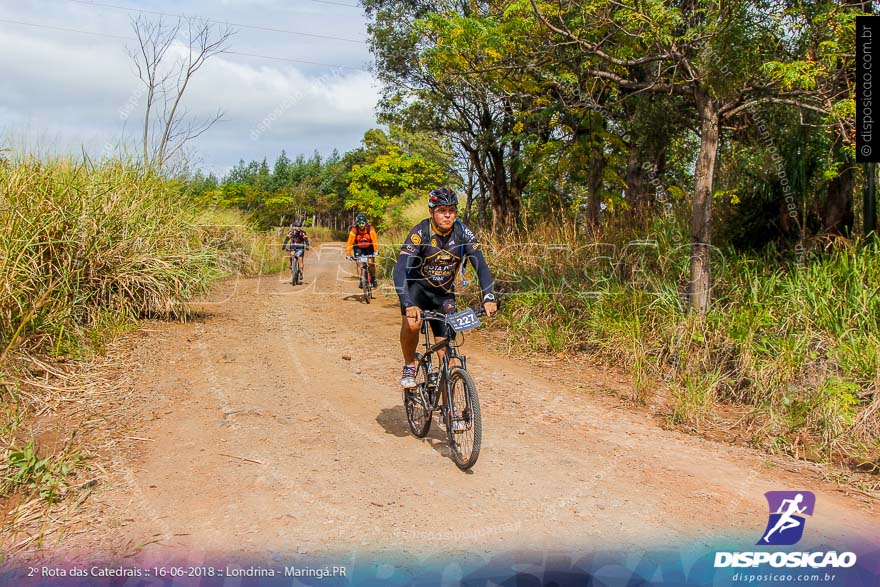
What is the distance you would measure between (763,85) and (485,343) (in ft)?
16.5

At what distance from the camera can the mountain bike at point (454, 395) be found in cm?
478

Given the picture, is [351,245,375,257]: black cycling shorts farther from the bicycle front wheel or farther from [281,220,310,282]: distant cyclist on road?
[281,220,310,282]: distant cyclist on road

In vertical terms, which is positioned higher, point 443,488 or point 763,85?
point 763,85

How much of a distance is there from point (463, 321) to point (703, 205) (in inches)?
172

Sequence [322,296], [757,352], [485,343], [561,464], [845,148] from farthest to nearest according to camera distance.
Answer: [322,296] < [485,343] < [757,352] < [845,148] < [561,464]

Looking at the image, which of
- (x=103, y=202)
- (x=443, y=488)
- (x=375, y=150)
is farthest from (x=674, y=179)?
(x=375, y=150)

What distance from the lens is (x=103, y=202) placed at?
895 cm

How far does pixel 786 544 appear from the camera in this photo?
3.95 meters

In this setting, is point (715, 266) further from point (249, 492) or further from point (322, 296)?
point (322, 296)

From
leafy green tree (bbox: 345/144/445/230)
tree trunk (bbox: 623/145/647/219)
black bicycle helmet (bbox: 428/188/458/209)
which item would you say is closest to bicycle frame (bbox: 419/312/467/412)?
black bicycle helmet (bbox: 428/188/458/209)

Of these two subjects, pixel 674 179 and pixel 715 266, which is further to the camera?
pixel 674 179

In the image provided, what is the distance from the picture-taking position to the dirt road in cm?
384

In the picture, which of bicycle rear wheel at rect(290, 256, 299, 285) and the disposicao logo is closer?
the disposicao logo

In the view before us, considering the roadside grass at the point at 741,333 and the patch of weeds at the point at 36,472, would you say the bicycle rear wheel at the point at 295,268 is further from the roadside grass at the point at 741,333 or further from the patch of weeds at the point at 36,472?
the patch of weeds at the point at 36,472
